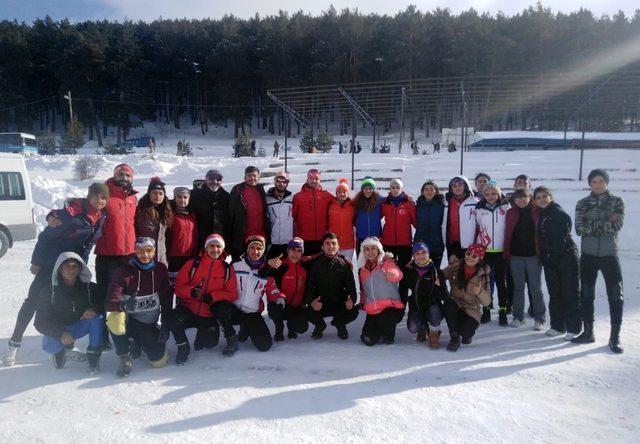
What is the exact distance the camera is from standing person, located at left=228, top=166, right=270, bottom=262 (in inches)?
187

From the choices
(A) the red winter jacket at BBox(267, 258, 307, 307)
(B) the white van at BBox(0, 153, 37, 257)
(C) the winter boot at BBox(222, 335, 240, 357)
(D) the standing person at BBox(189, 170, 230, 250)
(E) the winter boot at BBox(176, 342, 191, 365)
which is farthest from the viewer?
(B) the white van at BBox(0, 153, 37, 257)

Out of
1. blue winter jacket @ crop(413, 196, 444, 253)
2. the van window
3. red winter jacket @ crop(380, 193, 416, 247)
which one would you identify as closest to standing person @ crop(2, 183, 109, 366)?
red winter jacket @ crop(380, 193, 416, 247)

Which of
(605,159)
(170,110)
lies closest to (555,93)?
(605,159)

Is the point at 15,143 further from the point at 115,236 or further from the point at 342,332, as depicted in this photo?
the point at 342,332

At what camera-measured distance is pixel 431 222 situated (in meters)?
4.84

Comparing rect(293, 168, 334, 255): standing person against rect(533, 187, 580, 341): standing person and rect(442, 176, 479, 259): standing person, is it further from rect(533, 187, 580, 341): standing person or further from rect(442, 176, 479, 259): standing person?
rect(533, 187, 580, 341): standing person

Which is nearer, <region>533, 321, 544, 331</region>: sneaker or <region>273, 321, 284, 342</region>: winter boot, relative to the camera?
<region>273, 321, 284, 342</region>: winter boot

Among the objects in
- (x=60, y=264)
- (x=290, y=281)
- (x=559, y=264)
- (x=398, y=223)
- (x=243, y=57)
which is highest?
(x=243, y=57)

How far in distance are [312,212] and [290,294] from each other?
1.07m

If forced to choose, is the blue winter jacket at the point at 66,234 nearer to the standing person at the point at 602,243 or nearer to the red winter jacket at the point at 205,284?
the red winter jacket at the point at 205,284

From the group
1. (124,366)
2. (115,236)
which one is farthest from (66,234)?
(124,366)

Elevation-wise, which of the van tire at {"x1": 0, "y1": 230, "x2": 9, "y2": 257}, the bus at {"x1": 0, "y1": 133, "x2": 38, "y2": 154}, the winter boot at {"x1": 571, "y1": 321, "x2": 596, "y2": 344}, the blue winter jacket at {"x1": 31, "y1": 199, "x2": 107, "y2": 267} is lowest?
the winter boot at {"x1": 571, "y1": 321, "x2": 596, "y2": 344}

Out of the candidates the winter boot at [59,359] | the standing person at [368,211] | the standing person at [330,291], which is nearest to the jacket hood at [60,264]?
the winter boot at [59,359]

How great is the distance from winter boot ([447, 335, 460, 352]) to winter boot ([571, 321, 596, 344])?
1.08 metres
